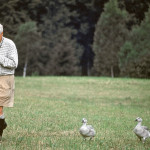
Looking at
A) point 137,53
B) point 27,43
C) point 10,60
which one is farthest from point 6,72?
point 27,43

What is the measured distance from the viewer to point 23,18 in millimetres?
64250

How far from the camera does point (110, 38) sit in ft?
177

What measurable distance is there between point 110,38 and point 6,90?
46608 mm

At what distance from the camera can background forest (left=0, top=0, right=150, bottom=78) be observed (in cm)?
4688

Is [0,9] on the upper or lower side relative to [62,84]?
upper

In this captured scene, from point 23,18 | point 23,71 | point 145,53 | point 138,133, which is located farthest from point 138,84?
point 23,18

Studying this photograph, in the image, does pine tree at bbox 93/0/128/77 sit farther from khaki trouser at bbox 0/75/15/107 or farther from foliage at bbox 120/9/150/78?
khaki trouser at bbox 0/75/15/107

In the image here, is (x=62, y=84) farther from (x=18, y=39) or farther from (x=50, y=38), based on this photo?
(x=50, y=38)

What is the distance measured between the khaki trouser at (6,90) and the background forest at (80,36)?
3417 cm

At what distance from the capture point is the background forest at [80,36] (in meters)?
46.9

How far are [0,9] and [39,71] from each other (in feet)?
36.1

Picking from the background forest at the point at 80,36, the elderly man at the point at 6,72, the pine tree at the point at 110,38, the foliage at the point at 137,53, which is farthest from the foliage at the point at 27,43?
the elderly man at the point at 6,72

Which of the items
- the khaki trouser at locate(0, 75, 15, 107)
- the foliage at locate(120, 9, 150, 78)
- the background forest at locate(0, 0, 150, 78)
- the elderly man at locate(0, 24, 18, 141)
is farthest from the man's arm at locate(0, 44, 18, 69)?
the foliage at locate(120, 9, 150, 78)

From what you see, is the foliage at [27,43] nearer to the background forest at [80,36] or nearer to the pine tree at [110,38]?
the background forest at [80,36]
